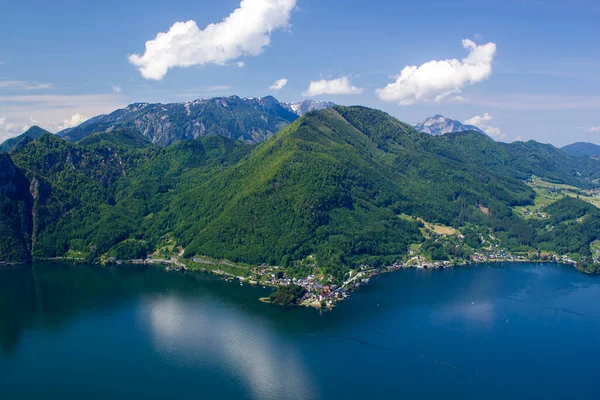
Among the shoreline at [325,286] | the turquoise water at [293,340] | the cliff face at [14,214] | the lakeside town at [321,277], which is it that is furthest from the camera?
the cliff face at [14,214]

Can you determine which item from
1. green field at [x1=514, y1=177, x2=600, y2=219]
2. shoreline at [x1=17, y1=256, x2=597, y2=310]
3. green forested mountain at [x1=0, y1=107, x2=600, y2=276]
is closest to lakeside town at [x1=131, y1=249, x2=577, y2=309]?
shoreline at [x1=17, y1=256, x2=597, y2=310]

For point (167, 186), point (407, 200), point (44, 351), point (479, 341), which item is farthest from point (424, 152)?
point (44, 351)

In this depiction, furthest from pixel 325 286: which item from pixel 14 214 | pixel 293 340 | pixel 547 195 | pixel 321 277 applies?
pixel 547 195

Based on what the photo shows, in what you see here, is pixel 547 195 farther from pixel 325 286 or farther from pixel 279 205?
pixel 325 286

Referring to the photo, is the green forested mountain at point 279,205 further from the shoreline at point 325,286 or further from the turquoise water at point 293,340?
the turquoise water at point 293,340

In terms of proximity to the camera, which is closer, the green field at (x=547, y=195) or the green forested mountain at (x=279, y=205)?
the green forested mountain at (x=279, y=205)

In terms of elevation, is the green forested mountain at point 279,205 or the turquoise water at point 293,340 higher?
the green forested mountain at point 279,205

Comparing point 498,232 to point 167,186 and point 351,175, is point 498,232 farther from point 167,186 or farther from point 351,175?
point 167,186

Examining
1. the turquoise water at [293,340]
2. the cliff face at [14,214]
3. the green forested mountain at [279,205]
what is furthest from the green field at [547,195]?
the cliff face at [14,214]
